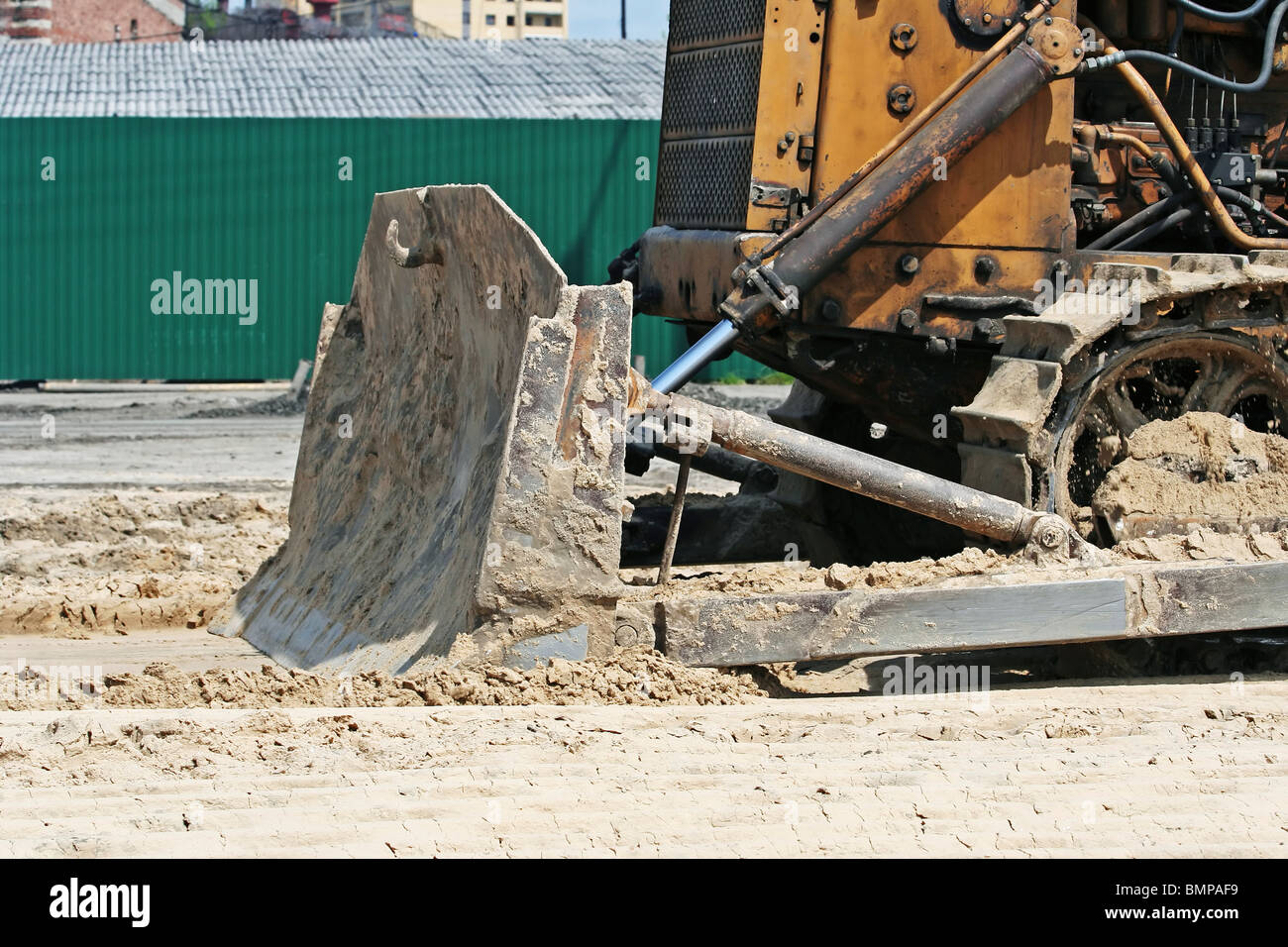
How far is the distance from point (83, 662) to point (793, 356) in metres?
2.79

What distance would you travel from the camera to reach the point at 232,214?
17.1m

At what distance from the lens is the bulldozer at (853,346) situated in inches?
180

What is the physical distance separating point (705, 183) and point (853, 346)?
89 cm

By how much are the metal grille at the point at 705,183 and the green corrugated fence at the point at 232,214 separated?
1076 cm

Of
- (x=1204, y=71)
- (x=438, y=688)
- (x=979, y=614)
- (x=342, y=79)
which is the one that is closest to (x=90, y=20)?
(x=342, y=79)

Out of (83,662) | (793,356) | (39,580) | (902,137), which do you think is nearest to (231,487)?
(39,580)

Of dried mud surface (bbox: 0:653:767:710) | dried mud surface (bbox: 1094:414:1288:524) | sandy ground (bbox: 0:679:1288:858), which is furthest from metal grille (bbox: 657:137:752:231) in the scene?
sandy ground (bbox: 0:679:1288:858)

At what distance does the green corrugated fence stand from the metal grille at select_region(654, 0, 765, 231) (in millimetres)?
10796

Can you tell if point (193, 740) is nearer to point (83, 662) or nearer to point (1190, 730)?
point (83, 662)

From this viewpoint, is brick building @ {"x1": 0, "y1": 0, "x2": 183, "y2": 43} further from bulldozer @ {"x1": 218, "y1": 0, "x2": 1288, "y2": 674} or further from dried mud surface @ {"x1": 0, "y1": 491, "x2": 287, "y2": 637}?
bulldozer @ {"x1": 218, "y1": 0, "x2": 1288, "y2": 674}

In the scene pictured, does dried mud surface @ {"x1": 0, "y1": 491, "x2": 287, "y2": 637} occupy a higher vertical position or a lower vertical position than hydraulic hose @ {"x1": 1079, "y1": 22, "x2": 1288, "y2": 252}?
lower

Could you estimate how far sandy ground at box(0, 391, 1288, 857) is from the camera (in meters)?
3.59

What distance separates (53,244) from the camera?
16.9 m

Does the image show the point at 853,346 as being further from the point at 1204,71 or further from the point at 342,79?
the point at 342,79
